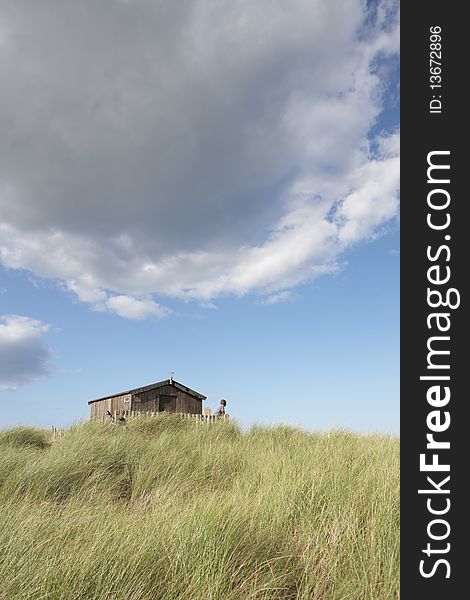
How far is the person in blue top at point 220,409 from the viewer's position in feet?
49.9

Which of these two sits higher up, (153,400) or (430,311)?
(153,400)

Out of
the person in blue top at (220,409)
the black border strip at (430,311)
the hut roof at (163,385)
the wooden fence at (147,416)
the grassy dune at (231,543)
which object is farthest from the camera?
the hut roof at (163,385)

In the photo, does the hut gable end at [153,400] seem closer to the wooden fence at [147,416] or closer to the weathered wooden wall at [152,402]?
the weathered wooden wall at [152,402]

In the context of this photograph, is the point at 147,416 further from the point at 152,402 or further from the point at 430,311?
the point at 430,311

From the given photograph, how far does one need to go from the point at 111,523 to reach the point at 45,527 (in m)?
0.54

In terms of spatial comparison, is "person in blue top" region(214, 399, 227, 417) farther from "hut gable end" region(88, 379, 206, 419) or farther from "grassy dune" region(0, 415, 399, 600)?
"grassy dune" region(0, 415, 399, 600)

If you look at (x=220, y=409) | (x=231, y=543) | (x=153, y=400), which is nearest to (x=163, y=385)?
(x=153, y=400)

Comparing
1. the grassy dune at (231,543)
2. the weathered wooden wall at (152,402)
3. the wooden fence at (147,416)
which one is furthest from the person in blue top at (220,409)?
the grassy dune at (231,543)

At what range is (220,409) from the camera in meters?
15.3

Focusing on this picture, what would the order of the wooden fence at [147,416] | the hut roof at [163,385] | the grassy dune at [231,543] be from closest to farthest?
1. the grassy dune at [231,543]
2. the wooden fence at [147,416]
3. the hut roof at [163,385]

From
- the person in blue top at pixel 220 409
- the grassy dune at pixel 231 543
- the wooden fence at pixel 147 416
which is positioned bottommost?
the grassy dune at pixel 231 543

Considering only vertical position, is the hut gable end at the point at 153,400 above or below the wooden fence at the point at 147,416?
above

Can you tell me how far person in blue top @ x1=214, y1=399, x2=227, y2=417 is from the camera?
15.2m

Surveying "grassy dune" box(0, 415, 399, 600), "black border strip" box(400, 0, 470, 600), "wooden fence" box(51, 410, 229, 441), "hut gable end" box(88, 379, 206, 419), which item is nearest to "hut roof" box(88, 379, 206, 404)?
"hut gable end" box(88, 379, 206, 419)
